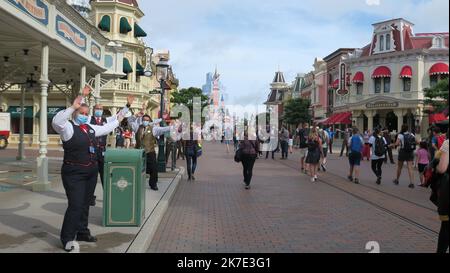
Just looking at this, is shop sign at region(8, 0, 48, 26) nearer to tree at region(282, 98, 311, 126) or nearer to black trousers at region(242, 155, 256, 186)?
black trousers at region(242, 155, 256, 186)

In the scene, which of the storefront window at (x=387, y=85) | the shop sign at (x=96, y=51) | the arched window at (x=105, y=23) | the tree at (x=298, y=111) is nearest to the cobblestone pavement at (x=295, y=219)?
the shop sign at (x=96, y=51)

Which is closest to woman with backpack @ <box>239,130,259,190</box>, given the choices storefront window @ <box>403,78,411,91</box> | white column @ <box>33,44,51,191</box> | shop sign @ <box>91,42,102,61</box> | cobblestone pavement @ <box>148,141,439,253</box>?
cobblestone pavement @ <box>148,141,439,253</box>

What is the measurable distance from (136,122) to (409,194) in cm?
701

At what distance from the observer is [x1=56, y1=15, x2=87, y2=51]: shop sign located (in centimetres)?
1118

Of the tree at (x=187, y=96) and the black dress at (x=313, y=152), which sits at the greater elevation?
the tree at (x=187, y=96)

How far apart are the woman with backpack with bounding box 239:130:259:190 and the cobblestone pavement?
1.19 feet

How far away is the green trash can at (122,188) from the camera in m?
6.69

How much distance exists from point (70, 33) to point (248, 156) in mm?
5699

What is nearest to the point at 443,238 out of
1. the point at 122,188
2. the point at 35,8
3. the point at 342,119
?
the point at 122,188

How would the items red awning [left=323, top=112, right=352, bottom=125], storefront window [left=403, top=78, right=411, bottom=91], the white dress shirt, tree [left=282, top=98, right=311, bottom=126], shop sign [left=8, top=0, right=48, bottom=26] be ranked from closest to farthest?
1. the white dress shirt
2. shop sign [left=8, top=0, right=48, bottom=26]
3. storefront window [left=403, top=78, right=411, bottom=91]
4. red awning [left=323, top=112, right=352, bottom=125]
5. tree [left=282, top=98, right=311, bottom=126]

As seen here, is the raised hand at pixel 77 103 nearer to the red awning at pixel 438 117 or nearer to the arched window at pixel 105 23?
the red awning at pixel 438 117

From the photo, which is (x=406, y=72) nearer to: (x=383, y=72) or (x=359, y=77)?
(x=383, y=72)

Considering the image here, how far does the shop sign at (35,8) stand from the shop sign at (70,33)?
0.87m

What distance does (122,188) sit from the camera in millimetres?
6746
